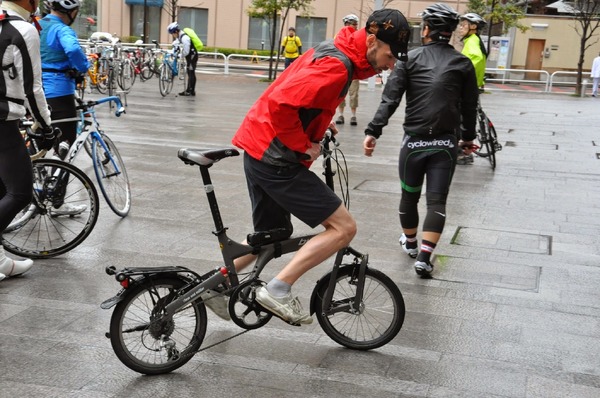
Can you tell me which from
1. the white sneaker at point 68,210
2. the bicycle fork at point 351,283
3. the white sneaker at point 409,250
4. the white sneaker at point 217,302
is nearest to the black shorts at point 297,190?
the bicycle fork at point 351,283

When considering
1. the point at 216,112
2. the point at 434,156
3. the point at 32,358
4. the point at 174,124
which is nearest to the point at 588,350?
the point at 434,156

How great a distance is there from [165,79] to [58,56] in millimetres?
14003

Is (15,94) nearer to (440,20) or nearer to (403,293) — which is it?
(403,293)

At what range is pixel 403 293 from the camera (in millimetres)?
5773

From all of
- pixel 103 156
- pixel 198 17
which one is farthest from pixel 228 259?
pixel 198 17

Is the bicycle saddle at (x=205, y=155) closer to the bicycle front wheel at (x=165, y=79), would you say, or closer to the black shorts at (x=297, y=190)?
the black shorts at (x=297, y=190)

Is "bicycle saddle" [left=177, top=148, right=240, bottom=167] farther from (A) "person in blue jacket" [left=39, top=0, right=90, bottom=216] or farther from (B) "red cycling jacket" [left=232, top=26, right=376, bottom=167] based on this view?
(A) "person in blue jacket" [left=39, top=0, right=90, bottom=216]

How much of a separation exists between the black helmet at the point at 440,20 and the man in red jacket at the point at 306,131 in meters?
2.24

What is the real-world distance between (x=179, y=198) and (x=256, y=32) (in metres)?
40.6

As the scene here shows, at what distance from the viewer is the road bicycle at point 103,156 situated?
7.16m

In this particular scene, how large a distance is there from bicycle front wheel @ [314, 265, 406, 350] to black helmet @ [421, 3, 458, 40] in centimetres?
250

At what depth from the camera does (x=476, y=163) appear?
12328mm

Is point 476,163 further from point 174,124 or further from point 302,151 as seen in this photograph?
point 302,151

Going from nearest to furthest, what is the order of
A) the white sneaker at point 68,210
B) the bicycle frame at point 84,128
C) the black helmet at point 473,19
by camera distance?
the white sneaker at point 68,210, the bicycle frame at point 84,128, the black helmet at point 473,19
